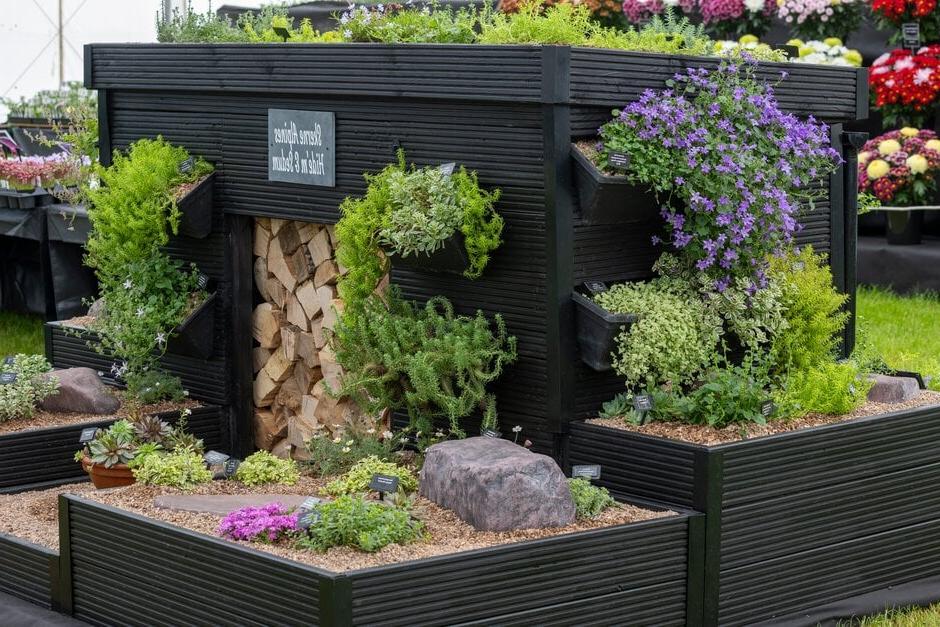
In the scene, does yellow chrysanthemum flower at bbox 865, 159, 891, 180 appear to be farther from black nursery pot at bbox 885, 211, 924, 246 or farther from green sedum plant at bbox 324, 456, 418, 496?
green sedum plant at bbox 324, 456, 418, 496

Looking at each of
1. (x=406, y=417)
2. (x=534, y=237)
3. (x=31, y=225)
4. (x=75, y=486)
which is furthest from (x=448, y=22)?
(x=31, y=225)

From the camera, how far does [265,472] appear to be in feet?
18.2

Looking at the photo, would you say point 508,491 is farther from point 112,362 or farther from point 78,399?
point 112,362

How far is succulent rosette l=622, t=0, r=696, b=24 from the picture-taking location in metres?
12.5

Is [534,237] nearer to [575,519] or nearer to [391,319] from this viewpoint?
[391,319]

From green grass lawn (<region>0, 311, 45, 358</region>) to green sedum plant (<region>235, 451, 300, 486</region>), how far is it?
432cm

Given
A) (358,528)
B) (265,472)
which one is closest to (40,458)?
(265,472)

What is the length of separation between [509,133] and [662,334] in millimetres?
893

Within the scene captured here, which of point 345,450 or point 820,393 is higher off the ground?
point 820,393

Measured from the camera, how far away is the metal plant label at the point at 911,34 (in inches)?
416

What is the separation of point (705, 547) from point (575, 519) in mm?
442

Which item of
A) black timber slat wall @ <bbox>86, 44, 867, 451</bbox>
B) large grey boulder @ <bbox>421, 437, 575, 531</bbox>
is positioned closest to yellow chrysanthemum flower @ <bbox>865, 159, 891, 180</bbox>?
black timber slat wall @ <bbox>86, 44, 867, 451</bbox>

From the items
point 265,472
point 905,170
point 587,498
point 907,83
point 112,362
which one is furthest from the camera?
point 907,83

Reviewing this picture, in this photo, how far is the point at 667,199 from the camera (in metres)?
5.27
